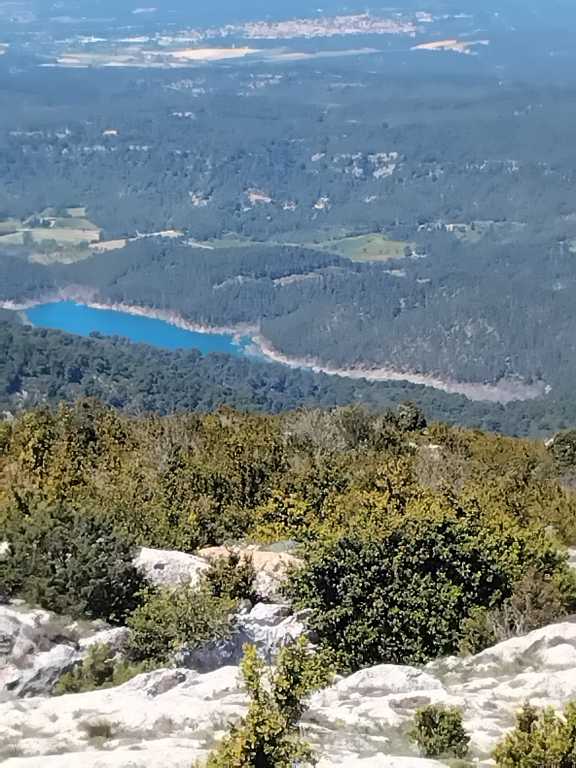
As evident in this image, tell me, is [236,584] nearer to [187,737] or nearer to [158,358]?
[187,737]

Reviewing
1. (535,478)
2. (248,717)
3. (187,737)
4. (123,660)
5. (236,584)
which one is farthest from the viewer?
(535,478)

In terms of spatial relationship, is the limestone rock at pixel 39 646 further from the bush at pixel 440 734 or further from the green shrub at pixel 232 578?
the bush at pixel 440 734

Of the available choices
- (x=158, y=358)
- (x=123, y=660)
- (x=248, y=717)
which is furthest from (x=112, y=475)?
(x=158, y=358)

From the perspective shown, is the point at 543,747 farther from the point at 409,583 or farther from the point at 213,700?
the point at 409,583

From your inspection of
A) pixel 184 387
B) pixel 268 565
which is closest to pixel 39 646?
pixel 268 565

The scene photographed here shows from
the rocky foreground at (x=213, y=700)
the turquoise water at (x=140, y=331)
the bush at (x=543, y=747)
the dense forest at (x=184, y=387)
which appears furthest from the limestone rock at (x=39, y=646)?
the turquoise water at (x=140, y=331)
